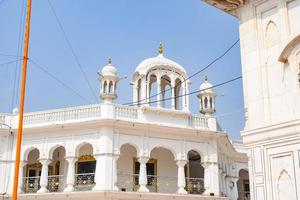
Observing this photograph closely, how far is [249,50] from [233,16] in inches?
54.0

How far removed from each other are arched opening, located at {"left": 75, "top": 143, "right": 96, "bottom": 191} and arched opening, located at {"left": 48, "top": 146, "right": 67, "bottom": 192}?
0.95m

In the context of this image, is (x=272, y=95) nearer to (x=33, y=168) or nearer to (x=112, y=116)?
(x=112, y=116)

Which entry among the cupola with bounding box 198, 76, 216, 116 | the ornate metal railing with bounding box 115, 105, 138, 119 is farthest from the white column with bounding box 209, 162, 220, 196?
the ornate metal railing with bounding box 115, 105, 138, 119

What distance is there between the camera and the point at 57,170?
2253 cm

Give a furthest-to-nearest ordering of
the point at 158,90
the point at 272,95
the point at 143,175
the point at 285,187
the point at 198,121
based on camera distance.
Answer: the point at 158,90, the point at 198,121, the point at 143,175, the point at 272,95, the point at 285,187

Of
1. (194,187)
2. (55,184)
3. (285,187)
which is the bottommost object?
(285,187)

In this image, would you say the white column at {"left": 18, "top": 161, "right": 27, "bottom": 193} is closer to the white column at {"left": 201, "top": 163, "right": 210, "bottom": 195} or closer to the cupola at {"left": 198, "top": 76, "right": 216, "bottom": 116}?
the white column at {"left": 201, "top": 163, "right": 210, "bottom": 195}

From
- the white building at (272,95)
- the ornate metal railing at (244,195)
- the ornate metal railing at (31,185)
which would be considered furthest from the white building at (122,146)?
the white building at (272,95)

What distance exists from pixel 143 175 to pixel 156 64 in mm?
6083

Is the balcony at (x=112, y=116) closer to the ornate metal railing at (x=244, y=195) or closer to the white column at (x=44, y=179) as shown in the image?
the white column at (x=44, y=179)

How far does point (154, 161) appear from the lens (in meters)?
22.1

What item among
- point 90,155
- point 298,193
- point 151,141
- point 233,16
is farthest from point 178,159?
point 298,193

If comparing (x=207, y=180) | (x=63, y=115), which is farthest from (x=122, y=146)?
(x=207, y=180)

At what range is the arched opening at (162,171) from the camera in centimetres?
2125
